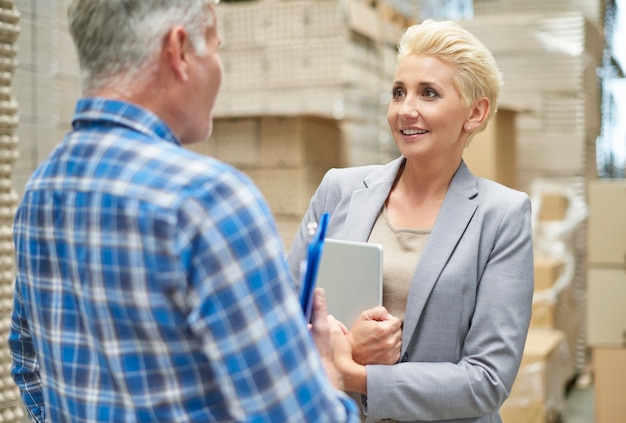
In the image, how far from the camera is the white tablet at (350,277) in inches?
Answer: 66.4

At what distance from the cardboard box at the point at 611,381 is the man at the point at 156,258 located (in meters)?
3.65

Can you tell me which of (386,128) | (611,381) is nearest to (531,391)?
(611,381)

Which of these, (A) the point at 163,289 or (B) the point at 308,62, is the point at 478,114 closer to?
(A) the point at 163,289

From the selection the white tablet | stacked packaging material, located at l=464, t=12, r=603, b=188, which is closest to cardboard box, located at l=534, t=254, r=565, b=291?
stacked packaging material, located at l=464, t=12, r=603, b=188

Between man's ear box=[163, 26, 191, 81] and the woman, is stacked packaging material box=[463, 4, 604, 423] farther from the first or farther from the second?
man's ear box=[163, 26, 191, 81]

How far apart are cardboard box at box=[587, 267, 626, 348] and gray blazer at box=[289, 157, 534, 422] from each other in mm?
2755

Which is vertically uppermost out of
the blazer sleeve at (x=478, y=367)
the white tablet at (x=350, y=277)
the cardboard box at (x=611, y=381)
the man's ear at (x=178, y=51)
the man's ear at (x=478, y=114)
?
the man's ear at (x=178, y=51)

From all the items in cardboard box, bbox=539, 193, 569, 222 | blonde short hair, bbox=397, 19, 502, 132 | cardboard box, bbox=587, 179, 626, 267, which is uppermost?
blonde short hair, bbox=397, 19, 502, 132

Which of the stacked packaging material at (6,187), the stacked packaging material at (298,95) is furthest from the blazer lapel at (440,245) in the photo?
the stacked packaging material at (298,95)

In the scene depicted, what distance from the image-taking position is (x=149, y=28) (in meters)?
1.05

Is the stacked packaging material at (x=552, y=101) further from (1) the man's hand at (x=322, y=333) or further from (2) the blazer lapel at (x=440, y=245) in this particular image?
(1) the man's hand at (x=322, y=333)

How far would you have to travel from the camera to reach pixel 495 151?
4.90 m

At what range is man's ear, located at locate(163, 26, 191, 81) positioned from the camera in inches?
41.8

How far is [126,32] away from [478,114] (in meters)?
1.09
